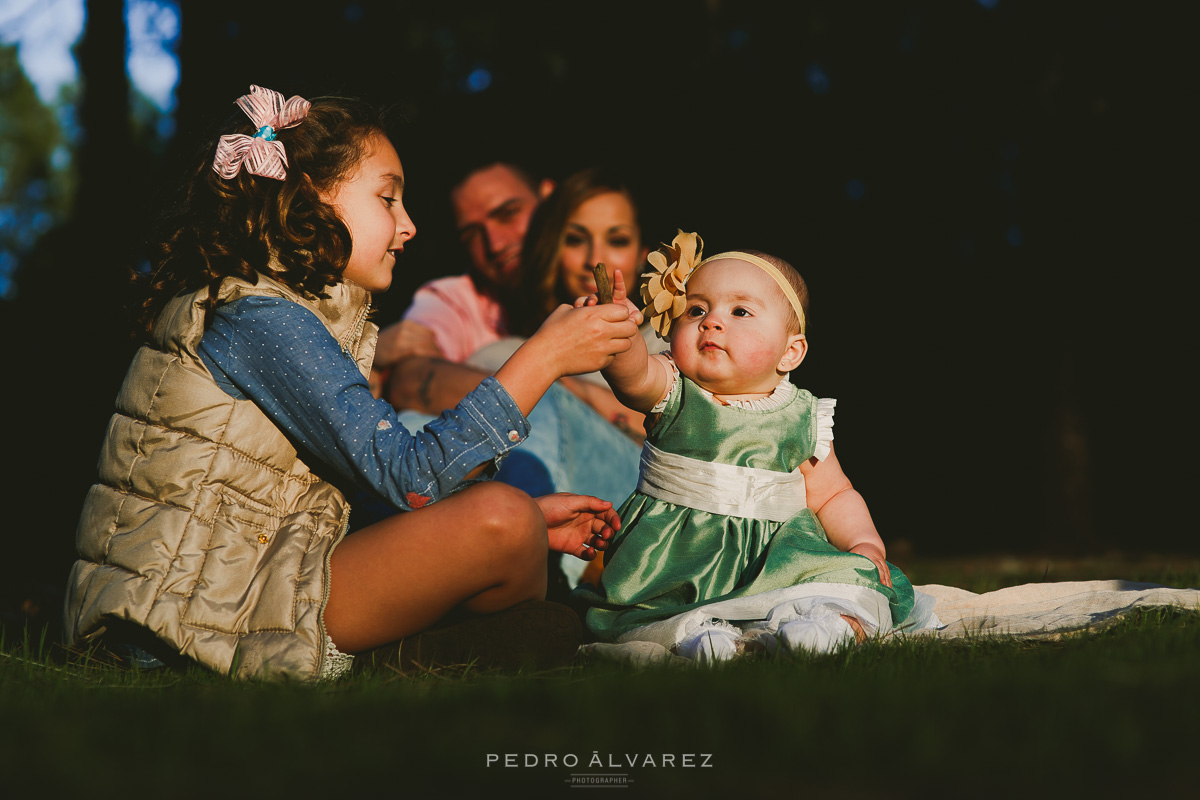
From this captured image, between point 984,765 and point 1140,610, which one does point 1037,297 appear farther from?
point 984,765

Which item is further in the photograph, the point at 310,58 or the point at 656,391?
the point at 310,58

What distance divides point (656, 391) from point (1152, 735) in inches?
63.8

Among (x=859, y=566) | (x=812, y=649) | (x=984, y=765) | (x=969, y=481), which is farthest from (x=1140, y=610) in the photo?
(x=969, y=481)

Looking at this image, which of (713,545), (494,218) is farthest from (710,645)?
(494,218)

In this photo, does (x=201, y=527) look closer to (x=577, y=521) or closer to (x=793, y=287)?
(x=577, y=521)

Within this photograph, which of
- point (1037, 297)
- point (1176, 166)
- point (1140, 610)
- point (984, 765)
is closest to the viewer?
point (984, 765)

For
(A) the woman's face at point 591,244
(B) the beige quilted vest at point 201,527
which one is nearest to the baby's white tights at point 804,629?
(B) the beige quilted vest at point 201,527

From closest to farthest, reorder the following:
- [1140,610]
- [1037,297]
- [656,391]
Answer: [1140,610] < [656,391] < [1037,297]

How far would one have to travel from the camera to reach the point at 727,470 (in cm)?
284

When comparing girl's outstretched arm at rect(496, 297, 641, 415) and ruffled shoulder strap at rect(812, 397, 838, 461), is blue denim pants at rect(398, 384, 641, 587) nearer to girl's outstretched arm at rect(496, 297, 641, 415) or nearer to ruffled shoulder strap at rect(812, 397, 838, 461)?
ruffled shoulder strap at rect(812, 397, 838, 461)

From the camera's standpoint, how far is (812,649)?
2.25 metres

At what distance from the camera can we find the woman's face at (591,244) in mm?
4504

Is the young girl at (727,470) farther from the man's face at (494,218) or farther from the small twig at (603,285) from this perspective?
the man's face at (494,218)
